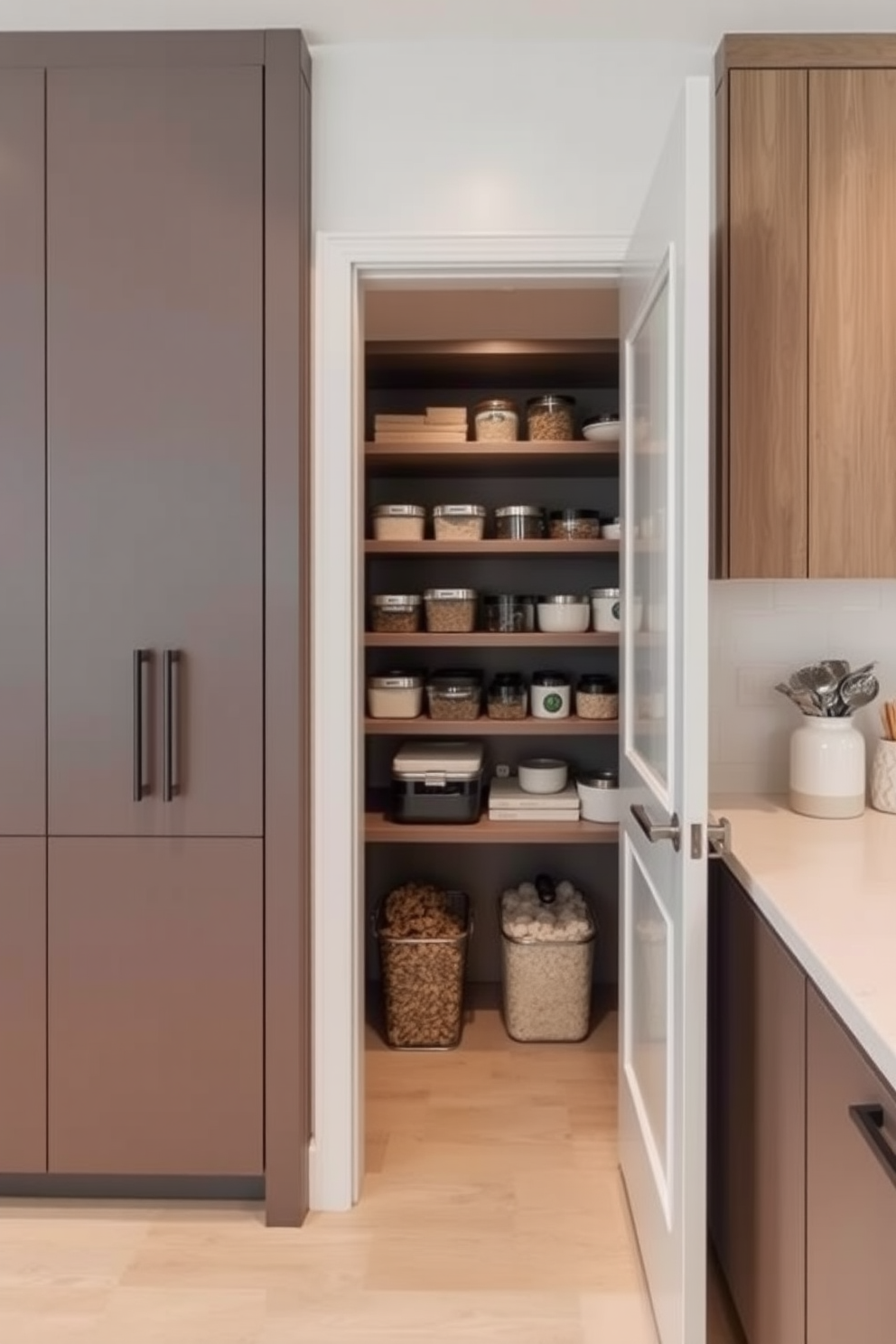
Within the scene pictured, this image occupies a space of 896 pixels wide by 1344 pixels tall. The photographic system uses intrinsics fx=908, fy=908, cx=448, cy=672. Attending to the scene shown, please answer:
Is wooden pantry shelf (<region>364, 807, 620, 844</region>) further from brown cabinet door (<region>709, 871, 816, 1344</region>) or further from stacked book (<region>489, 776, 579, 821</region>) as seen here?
brown cabinet door (<region>709, 871, 816, 1344</region>)

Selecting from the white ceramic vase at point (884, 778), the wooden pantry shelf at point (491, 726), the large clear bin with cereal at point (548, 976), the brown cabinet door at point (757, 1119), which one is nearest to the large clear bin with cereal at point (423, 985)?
the large clear bin with cereal at point (548, 976)

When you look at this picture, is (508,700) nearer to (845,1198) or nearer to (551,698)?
(551,698)

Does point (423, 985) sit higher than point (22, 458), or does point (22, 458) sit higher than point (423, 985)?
point (22, 458)

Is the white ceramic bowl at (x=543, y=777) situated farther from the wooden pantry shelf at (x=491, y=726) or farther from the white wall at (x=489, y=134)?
the white wall at (x=489, y=134)

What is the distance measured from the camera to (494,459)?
106 inches

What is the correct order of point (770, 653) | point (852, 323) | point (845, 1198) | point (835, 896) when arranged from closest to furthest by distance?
point (845, 1198)
point (835, 896)
point (852, 323)
point (770, 653)

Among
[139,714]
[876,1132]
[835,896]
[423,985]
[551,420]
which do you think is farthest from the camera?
[423,985]

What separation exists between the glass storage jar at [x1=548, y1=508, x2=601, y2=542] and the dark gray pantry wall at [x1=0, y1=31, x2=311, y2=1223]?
1039 millimetres

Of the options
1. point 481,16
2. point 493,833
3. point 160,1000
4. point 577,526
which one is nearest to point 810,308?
point 481,16

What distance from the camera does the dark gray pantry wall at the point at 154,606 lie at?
6.03 feet

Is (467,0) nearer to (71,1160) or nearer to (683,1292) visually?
(683,1292)

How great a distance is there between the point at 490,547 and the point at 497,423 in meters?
0.36

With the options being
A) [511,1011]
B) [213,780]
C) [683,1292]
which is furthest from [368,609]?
[683,1292]

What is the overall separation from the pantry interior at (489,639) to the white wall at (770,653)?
623 mm
